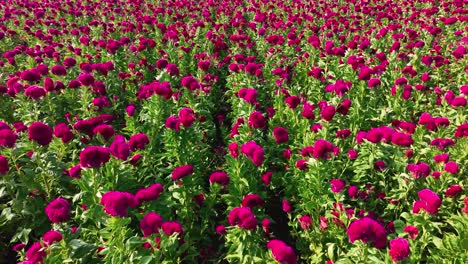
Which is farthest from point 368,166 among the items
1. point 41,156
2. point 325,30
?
point 325,30

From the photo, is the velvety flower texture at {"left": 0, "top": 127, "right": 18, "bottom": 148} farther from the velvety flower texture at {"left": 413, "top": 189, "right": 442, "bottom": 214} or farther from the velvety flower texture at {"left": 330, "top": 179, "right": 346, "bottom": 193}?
the velvety flower texture at {"left": 413, "top": 189, "right": 442, "bottom": 214}

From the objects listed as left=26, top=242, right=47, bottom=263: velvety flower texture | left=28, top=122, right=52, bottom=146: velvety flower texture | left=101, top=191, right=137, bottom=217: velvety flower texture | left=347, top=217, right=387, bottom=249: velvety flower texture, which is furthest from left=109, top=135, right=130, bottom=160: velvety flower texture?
left=347, top=217, right=387, bottom=249: velvety flower texture

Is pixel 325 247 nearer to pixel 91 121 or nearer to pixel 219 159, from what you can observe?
pixel 219 159

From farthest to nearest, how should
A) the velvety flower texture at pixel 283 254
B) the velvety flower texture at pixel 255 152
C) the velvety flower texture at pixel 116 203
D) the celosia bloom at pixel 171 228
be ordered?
1. the velvety flower texture at pixel 255 152
2. the celosia bloom at pixel 171 228
3. the velvety flower texture at pixel 116 203
4. the velvety flower texture at pixel 283 254

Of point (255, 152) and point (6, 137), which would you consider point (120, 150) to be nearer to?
point (6, 137)

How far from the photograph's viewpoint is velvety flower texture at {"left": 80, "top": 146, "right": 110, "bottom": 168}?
3.63 m

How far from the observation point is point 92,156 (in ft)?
12.0

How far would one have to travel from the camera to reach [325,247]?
14.2ft

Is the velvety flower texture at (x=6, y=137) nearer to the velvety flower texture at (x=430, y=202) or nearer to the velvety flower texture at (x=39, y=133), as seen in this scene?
the velvety flower texture at (x=39, y=133)

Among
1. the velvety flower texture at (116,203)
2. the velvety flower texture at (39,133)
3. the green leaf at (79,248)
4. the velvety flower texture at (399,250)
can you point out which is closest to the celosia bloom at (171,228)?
the velvety flower texture at (116,203)

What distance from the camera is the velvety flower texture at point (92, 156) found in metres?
3.63

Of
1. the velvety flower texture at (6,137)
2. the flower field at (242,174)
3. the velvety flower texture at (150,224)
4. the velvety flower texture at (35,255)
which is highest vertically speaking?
the velvety flower texture at (6,137)

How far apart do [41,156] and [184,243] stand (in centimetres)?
233

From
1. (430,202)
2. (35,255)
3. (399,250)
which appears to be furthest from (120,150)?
(430,202)
